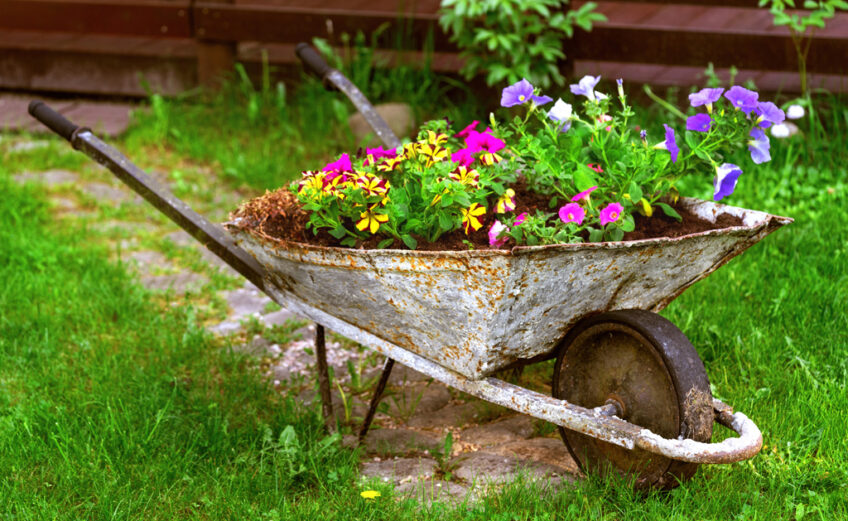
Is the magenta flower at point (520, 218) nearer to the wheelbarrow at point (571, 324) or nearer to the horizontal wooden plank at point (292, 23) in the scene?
the wheelbarrow at point (571, 324)

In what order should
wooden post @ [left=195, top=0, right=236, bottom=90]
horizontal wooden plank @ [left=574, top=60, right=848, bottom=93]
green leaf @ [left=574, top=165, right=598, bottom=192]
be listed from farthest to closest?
wooden post @ [left=195, top=0, right=236, bottom=90]
horizontal wooden plank @ [left=574, top=60, right=848, bottom=93]
green leaf @ [left=574, top=165, right=598, bottom=192]

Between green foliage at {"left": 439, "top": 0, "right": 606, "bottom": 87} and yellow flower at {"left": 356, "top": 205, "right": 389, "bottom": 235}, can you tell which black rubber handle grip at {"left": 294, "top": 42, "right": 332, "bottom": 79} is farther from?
green foliage at {"left": 439, "top": 0, "right": 606, "bottom": 87}

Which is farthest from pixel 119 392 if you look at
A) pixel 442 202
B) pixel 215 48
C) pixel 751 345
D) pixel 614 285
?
pixel 215 48

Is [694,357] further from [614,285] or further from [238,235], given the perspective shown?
[238,235]

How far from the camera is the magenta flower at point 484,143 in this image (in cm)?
239

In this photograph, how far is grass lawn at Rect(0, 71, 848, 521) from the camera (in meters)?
2.29

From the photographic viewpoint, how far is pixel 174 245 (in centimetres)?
414

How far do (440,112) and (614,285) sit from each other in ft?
9.70

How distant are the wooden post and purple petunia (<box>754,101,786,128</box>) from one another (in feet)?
12.8

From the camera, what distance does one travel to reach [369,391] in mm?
3006

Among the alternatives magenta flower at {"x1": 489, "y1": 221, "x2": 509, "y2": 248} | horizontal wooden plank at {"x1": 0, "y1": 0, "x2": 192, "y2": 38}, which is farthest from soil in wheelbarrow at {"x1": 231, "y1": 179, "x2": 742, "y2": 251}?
horizontal wooden plank at {"x1": 0, "y1": 0, "x2": 192, "y2": 38}

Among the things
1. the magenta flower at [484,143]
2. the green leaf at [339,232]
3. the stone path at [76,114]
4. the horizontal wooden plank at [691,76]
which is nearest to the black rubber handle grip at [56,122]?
the green leaf at [339,232]

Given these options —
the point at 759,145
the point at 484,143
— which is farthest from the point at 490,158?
the point at 759,145

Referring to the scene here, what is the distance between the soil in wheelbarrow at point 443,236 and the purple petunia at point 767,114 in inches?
9.4
